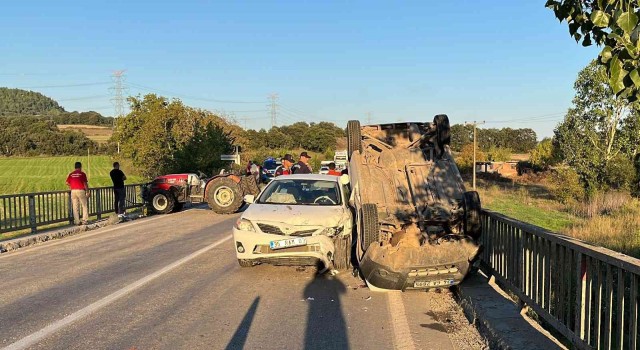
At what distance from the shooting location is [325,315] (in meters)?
6.15

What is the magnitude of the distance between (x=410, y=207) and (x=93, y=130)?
397ft

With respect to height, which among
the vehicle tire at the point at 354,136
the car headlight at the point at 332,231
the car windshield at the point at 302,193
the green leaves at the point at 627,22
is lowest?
the car headlight at the point at 332,231

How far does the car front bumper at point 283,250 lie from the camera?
7.76m

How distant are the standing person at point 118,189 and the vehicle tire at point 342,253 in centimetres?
1123

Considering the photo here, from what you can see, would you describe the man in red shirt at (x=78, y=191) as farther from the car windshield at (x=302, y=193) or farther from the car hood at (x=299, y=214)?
the car hood at (x=299, y=214)

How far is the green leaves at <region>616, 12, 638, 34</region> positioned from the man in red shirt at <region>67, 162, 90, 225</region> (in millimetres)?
14575

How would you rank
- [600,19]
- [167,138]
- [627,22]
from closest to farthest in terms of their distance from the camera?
[627,22], [600,19], [167,138]

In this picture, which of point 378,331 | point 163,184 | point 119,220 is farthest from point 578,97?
point 378,331

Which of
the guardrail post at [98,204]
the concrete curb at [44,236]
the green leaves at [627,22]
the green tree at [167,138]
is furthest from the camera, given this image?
the green tree at [167,138]

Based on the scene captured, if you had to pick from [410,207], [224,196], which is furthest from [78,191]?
[410,207]

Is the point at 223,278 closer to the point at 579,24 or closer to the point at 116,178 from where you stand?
the point at 579,24

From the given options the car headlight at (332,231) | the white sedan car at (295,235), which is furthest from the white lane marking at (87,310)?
the car headlight at (332,231)

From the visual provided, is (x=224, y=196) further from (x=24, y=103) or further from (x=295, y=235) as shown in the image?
(x=24, y=103)

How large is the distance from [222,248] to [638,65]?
362 inches
